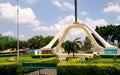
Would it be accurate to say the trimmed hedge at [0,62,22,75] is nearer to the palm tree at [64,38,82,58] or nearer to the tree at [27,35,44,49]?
the palm tree at [64,38,82,58]

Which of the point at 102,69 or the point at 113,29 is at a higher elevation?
the point at 113,29

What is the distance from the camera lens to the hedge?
77.0ft

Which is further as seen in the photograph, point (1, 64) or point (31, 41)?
point (31, 41)

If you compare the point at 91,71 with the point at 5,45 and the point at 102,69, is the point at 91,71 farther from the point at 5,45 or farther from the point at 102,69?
the point at 5,45

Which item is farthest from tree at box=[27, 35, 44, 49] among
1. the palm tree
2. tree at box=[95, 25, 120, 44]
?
the palm tree

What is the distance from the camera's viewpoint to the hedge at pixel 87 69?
77.0 feet

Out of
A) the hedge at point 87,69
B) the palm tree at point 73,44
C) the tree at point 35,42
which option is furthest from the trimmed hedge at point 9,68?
the tree at point 35,42

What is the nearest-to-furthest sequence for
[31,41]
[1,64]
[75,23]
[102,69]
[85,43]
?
[102,69] → [1,64] → [75,23] → [85,43] → [31,41]

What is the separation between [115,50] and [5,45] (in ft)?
197

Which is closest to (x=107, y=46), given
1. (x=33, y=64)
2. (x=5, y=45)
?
(x=33, y=64)

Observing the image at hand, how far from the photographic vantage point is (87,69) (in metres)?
23.9

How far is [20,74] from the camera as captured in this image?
2600cm

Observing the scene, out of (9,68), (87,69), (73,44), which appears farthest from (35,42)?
(87,69)

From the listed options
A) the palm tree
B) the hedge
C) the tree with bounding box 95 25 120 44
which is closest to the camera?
the hedge
